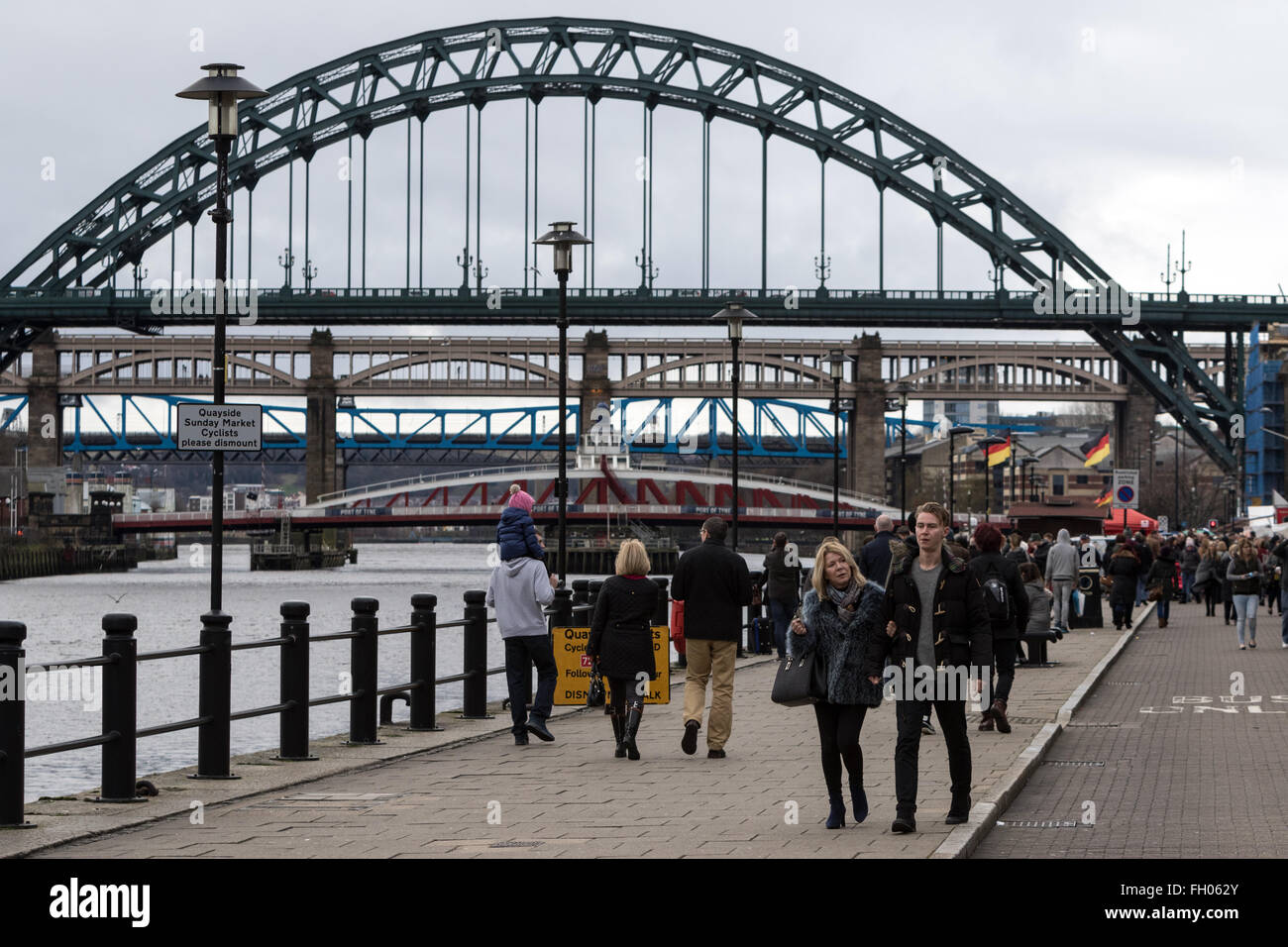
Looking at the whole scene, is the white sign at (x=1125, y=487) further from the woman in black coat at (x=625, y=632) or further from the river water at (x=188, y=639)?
the woman in black coat at (x=625, y=632)

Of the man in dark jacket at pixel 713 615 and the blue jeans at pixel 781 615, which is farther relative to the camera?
the blue jeans at pixel 781 615

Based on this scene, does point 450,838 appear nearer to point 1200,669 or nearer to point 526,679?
point 526,679

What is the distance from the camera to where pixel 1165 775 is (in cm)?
1625

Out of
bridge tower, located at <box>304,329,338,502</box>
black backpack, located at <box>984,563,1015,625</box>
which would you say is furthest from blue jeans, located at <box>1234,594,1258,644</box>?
bridge tower, located at <box>304,329,338,502</box>

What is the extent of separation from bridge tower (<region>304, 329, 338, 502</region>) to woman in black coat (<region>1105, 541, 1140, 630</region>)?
90.7 meters

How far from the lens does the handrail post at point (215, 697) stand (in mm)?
15008

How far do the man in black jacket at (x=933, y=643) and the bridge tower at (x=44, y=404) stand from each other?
124 m

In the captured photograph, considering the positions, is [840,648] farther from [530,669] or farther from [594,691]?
[594,691]

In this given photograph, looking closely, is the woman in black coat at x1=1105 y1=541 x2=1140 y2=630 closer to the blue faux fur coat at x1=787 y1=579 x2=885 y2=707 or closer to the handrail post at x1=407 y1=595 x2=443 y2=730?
the handrail post at x1=407 y1=595 x2=443 y2=730

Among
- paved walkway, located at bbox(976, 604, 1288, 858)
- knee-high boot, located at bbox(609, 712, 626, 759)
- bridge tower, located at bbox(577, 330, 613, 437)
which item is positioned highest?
bridge tower, located at bbox(577, 330, 613, 437)

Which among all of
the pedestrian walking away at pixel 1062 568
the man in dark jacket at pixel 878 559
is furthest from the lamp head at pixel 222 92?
the pedestrian walking away at pixel 1062 568

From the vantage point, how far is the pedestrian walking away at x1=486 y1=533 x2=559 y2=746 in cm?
1797

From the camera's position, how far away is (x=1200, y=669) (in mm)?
29297

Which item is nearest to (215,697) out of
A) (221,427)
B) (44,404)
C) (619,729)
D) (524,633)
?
(221,427)
